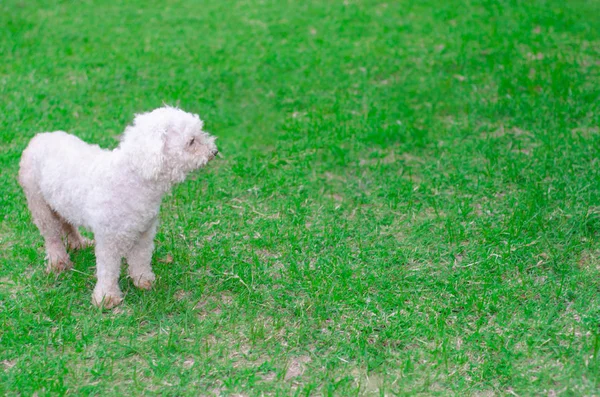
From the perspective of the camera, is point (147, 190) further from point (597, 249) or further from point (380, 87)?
point (380, 87)

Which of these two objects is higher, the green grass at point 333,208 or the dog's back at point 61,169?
the dog's back at point 61,169

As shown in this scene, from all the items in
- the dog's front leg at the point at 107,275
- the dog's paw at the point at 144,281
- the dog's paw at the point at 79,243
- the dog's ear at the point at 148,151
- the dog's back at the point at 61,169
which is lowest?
the dog's paw at the point at 79,243

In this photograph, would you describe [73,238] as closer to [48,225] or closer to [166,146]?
[48,225]

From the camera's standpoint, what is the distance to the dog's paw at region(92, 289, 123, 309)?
3.82 m

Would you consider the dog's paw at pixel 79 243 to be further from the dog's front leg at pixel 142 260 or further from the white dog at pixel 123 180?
the dog's front leg at pixel 142 260

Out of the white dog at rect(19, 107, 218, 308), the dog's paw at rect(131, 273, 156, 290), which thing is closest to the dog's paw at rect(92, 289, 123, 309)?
the white dog at rect(19, 107, 218, 308)

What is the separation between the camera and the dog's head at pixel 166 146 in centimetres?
363

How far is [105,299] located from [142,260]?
1.04 feet

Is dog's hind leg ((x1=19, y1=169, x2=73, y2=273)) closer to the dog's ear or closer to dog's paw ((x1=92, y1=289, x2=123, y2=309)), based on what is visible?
dog's paw ((x1=92, y1=289, x2=123, y2=309))

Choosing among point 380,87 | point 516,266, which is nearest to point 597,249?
point 516,266

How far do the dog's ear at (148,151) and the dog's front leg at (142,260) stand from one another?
43cm

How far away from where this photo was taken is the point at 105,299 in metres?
3.83

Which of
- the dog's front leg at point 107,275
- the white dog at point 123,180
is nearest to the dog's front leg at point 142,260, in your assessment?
the white dog at point 123,180

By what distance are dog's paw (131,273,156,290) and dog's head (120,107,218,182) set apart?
0.68m
